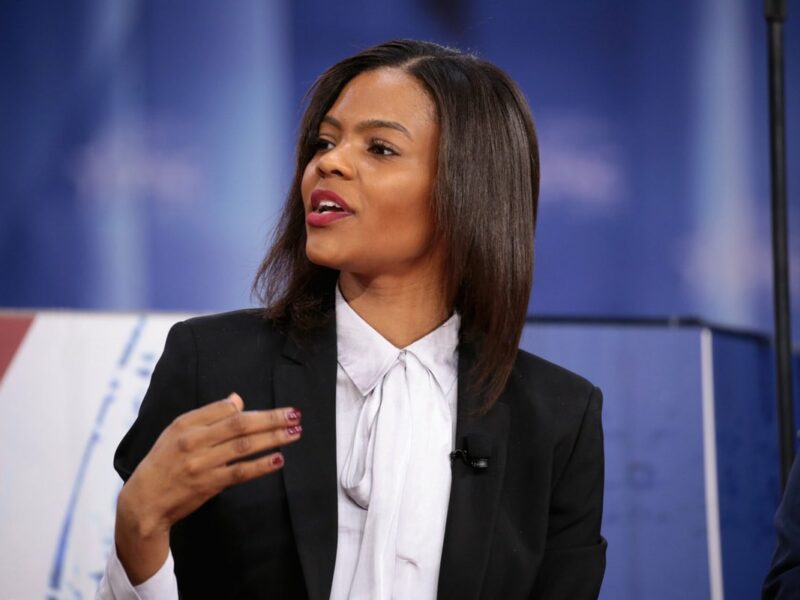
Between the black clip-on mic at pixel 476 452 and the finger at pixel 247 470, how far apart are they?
463 mm

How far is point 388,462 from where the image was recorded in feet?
Result: 5.66

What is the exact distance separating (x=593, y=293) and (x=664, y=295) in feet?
0.65

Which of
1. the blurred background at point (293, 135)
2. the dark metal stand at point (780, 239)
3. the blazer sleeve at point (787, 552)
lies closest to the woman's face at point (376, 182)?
the blazer sleeve at point (787, 552)

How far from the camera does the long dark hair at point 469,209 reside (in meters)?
1.80

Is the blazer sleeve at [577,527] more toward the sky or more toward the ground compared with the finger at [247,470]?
more toward the ground

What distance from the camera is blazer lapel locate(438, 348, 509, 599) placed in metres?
1.68

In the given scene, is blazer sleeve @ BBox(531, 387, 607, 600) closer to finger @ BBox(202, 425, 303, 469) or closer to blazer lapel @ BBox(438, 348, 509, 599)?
blazer lapel @ BBox(438, 348, 509, 599)

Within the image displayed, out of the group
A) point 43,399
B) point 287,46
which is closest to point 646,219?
point 287,46

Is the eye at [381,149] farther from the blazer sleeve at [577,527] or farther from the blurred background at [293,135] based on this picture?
the blurred background at [293,135]

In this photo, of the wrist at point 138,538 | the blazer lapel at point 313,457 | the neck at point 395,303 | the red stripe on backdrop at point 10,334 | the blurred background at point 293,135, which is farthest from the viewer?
the blurred background at point 293,135

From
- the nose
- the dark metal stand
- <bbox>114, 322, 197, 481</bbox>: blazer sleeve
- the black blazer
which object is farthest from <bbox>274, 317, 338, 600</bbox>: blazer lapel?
the dark metal stand

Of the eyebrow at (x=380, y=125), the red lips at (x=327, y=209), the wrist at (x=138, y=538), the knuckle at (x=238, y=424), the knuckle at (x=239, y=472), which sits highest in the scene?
the eyebrow at (x=380, y=125)

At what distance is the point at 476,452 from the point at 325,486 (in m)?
0.25

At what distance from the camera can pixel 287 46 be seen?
315 centimetres
